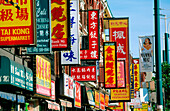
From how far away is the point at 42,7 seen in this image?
2128 centimetres

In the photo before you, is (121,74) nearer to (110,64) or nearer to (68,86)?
(110,64)

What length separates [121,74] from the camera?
43.8 meters

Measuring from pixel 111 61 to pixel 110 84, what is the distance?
2024mm

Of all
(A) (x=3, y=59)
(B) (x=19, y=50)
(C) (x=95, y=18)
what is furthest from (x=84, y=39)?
(A) (x=3, y=59)

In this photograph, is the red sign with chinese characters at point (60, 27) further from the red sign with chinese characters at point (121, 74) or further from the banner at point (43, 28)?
the red sign with chinese characters at point (121, 74)

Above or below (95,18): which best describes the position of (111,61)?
below

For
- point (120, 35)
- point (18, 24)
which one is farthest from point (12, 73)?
point (120, 35)

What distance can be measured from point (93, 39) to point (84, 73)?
8.42 ft

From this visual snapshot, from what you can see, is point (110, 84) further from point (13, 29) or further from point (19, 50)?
point (13, 29)

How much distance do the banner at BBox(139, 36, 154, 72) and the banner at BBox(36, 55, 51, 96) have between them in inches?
306

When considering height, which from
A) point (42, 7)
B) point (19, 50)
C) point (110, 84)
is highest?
point (42, 7)

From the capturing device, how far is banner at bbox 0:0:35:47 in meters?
17.0

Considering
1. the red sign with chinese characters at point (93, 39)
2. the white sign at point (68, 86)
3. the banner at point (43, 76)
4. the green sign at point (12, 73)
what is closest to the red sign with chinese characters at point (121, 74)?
the red sign with chinese characters at point (93, 39)

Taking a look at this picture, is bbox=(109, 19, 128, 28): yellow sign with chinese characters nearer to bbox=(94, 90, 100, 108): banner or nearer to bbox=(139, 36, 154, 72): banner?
bbox=(94, 90, 100, 108): banner
